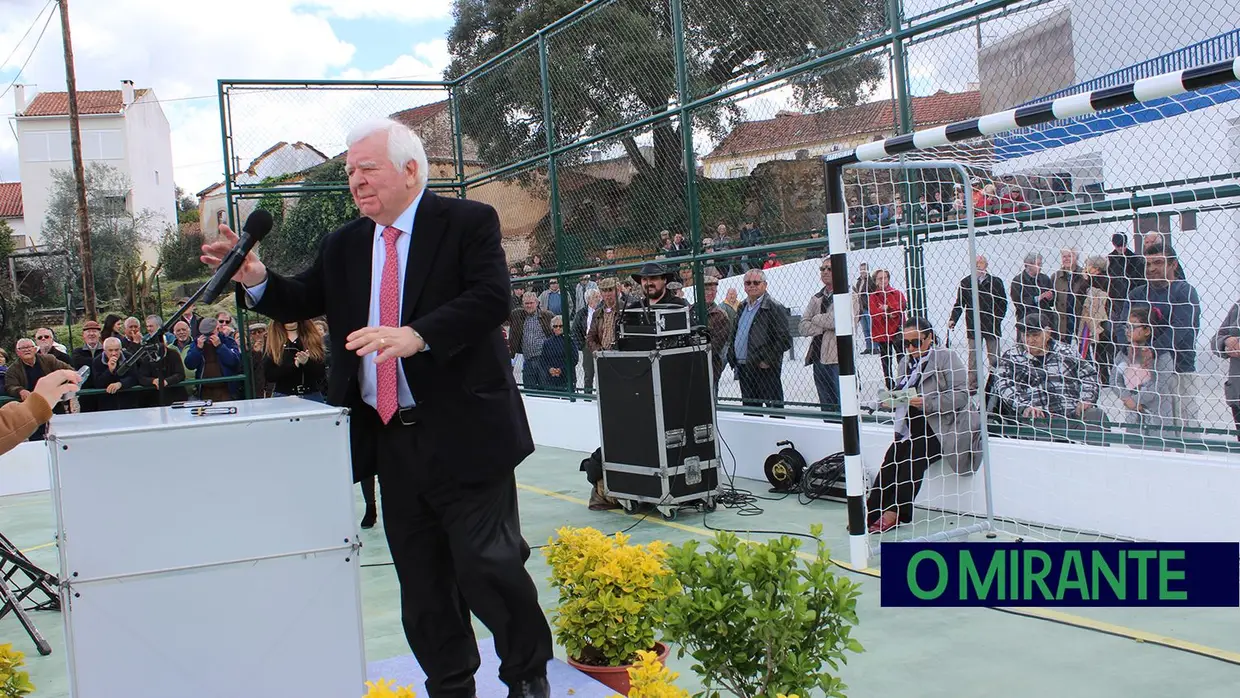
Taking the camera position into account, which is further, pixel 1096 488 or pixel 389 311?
pixel 1096 488

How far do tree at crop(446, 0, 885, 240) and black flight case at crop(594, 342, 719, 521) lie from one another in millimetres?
2127

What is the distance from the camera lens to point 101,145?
5469cm

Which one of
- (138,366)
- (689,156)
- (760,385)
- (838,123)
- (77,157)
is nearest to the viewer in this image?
(838,123)

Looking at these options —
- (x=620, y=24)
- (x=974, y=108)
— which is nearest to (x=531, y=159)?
(x=620, y=24)

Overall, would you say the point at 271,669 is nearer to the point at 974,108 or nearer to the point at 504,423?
the point at 504,423

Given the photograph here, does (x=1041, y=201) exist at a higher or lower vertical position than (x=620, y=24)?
lower

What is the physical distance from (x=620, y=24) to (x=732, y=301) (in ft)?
10.1

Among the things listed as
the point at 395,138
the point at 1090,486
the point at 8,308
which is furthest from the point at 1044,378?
the point at 8,308

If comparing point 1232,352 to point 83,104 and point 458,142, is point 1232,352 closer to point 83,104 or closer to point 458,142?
point 458,142

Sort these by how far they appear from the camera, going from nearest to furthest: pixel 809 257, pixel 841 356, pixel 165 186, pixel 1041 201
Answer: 1. pixel 841 356
2. pixel 1041 201
3. pixel 809 257
4. pixel 165 186

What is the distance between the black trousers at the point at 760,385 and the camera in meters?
8.42

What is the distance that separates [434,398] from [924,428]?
4.51 meters

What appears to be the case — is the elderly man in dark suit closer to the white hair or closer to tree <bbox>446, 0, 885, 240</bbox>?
the white hair

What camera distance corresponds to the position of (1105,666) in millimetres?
3963
